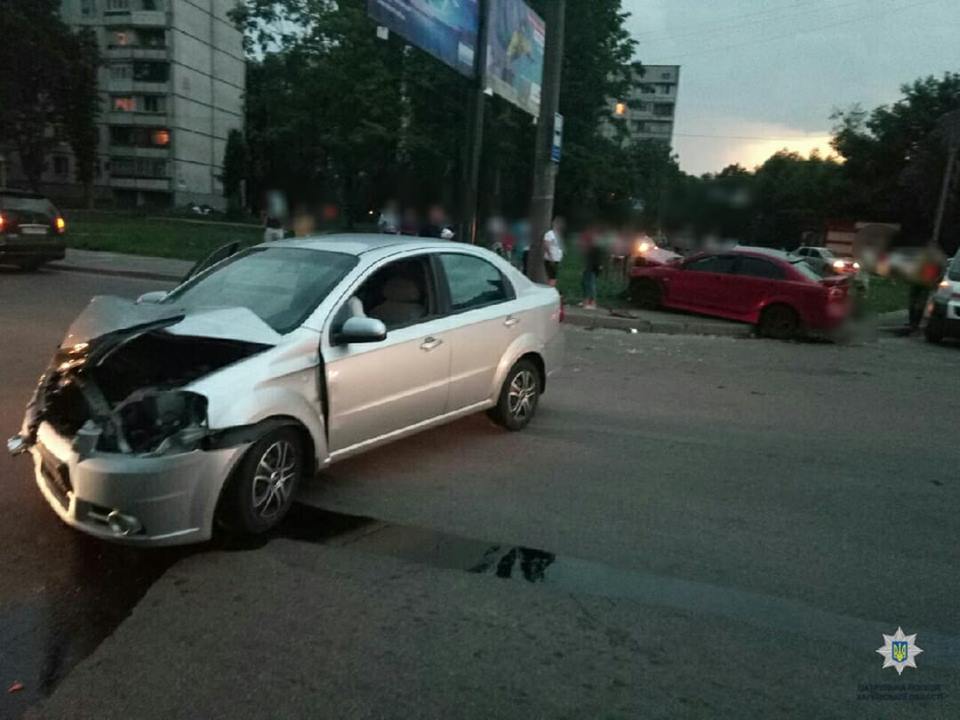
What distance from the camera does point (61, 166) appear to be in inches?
2640

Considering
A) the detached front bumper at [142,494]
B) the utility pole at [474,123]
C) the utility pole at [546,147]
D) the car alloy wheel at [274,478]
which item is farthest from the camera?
the utility pole at [474,123]

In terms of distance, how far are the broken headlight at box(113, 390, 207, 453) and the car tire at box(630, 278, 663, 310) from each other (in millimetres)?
12442

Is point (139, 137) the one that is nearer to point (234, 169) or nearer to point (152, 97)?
point (152, 97)

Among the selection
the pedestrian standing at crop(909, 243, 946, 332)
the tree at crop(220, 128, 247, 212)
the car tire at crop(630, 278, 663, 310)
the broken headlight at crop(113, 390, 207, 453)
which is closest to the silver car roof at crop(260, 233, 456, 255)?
the broken headlight at crop(113, 390, 207, 453)

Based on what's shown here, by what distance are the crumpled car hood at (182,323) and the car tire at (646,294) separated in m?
11.7

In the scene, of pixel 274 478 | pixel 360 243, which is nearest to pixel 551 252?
pixel 360 243

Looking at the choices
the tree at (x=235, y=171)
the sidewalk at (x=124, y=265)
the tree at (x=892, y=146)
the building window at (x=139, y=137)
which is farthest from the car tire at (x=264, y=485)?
the building window at (x=139, y=137)

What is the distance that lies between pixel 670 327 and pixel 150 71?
6424 cm

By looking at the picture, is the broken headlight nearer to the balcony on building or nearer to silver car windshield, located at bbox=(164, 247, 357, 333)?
silver car windshield, located at bbox=(164, 247, 357, 333)

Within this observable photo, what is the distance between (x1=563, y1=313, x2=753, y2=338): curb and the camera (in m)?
13.5

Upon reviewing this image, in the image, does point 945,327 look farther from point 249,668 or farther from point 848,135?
point 848,135

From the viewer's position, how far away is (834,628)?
342cm

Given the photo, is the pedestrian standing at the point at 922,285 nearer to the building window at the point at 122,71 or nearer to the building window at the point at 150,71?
the building window at the point at 150,71

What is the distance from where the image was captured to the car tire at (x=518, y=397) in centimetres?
616
